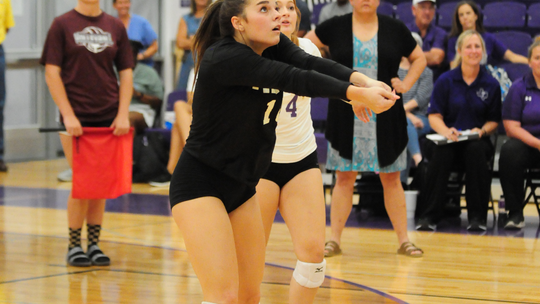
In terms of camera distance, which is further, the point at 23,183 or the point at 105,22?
the point at 23,183

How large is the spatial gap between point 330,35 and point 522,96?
2.19 meters

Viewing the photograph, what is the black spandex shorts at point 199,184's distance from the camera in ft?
7.49

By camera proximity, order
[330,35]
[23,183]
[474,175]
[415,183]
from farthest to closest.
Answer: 1. [23,183]
2. [415,183]
3. [474,175]
4. [330,35]

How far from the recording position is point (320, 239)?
114 inches

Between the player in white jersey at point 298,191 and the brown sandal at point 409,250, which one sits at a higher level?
the player in white jersey at point 298,191

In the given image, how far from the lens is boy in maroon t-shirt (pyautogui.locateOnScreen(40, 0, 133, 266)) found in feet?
14.0

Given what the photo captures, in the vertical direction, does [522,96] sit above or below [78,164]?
above

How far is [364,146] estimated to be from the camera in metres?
4.62

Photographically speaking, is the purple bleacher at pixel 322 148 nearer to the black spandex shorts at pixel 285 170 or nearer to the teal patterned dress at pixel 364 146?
the teal patterned dress at pixel 364 146

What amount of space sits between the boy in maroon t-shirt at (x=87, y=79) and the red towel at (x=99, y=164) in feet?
0.24

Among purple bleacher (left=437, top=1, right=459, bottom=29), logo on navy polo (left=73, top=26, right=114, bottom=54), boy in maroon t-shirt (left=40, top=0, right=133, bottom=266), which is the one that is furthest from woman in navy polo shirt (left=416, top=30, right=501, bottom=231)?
logo on navy polo (left=73, top=26, right=114, bottom=54)

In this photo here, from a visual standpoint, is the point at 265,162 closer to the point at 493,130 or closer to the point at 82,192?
the point at 82,192

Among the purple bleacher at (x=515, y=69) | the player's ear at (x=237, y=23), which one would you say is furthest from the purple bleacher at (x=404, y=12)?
the player's ear at (x=237, y=23)

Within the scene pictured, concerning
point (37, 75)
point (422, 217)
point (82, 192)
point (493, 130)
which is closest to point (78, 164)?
point (82, 192)
